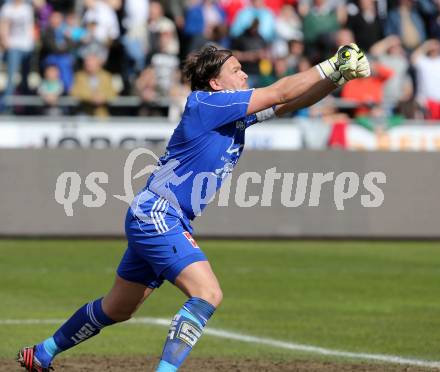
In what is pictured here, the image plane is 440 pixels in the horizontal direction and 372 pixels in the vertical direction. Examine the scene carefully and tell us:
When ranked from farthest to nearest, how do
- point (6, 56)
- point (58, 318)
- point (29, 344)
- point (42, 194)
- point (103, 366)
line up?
1. point (6, 56)
2. point (42, 194)
3. point (58, 318)
4. point (29, 344)
5. point (103, 366)

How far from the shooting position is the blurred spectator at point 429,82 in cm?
2125

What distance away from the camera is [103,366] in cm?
917

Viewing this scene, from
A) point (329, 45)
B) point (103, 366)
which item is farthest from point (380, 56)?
point (103, 366)

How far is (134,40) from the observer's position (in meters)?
21.3

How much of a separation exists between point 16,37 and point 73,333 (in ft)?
41.3

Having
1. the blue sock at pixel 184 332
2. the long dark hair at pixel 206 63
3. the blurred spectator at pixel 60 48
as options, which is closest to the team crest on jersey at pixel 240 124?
the long dark hair at pixel 206 63

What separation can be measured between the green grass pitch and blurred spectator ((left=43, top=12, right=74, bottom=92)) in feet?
11.3

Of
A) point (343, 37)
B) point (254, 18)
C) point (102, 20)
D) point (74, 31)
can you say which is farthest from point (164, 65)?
point (343, 37)

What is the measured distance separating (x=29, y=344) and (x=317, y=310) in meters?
3.45

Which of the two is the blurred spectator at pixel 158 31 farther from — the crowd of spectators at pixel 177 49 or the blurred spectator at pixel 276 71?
the blurred spectator at pixel 276 71

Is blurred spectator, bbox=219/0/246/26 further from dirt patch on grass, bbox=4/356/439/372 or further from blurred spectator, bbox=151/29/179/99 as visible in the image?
dirt patch on grass, bbox=4/356/439/372

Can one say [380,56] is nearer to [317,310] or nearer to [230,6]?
[230,6]

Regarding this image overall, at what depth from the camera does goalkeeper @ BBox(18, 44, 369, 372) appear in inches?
292

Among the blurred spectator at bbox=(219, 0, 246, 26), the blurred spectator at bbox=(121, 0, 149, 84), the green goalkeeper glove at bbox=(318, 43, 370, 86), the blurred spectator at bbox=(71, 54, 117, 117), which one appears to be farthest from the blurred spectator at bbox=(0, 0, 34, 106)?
the green goalkeeper glove at bbox=(318, 43, 370, 86)
